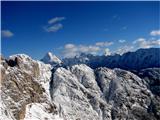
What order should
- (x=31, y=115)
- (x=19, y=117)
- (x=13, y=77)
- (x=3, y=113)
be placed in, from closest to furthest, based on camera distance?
(x=3, y=113)
(x=19, y=117)
(x=31, y=115)
(x=13, y=77)

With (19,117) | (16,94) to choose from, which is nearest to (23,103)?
(16,94)

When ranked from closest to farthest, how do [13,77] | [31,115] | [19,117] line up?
1. [19,117]
2. [31,115]
3. [13,77]

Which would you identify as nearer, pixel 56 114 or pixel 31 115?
pixel 31 115

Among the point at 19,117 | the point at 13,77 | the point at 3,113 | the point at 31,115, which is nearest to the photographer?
the point at 3,113

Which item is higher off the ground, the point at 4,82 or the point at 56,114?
the point at 4,82

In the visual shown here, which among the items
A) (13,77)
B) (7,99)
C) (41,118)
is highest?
(13,77)

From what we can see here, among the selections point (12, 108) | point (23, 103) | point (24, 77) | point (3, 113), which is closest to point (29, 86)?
point (24, 77)

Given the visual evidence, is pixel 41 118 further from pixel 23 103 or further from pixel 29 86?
pixel 29 86

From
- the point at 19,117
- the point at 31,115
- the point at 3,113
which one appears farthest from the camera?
the point at 31,115

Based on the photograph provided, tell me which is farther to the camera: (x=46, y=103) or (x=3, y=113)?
(x=46, y=103)
